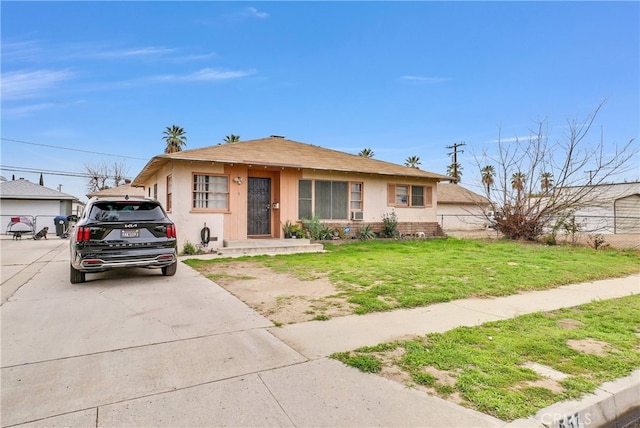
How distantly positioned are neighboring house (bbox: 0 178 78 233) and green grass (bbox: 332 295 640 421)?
2792 centimetres

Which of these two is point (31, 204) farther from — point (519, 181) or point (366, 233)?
point (519, 181)

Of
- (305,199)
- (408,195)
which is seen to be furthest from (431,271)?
(408,195)

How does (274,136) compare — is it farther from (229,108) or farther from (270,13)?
(229,108)

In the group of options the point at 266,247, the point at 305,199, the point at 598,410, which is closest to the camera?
the point at 598,410

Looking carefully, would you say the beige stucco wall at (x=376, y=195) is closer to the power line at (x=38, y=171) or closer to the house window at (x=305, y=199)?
the house window at (x=305, y=199)

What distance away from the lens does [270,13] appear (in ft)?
44.2

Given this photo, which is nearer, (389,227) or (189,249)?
(189,249)

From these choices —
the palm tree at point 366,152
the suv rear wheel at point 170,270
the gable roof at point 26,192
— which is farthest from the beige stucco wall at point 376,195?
the palm tree at point 366,152

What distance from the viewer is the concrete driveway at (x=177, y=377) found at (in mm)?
2240

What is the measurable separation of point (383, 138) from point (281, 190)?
16638 mm

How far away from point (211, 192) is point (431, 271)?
7835 mm

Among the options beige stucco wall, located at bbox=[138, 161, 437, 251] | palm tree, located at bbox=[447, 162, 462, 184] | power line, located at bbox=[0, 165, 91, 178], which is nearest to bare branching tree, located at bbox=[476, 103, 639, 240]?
beige stucco wall, located at bbox=[138, 161, 437, 251]

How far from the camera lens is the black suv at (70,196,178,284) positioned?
5.95 metres

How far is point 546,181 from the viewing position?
1521cm
